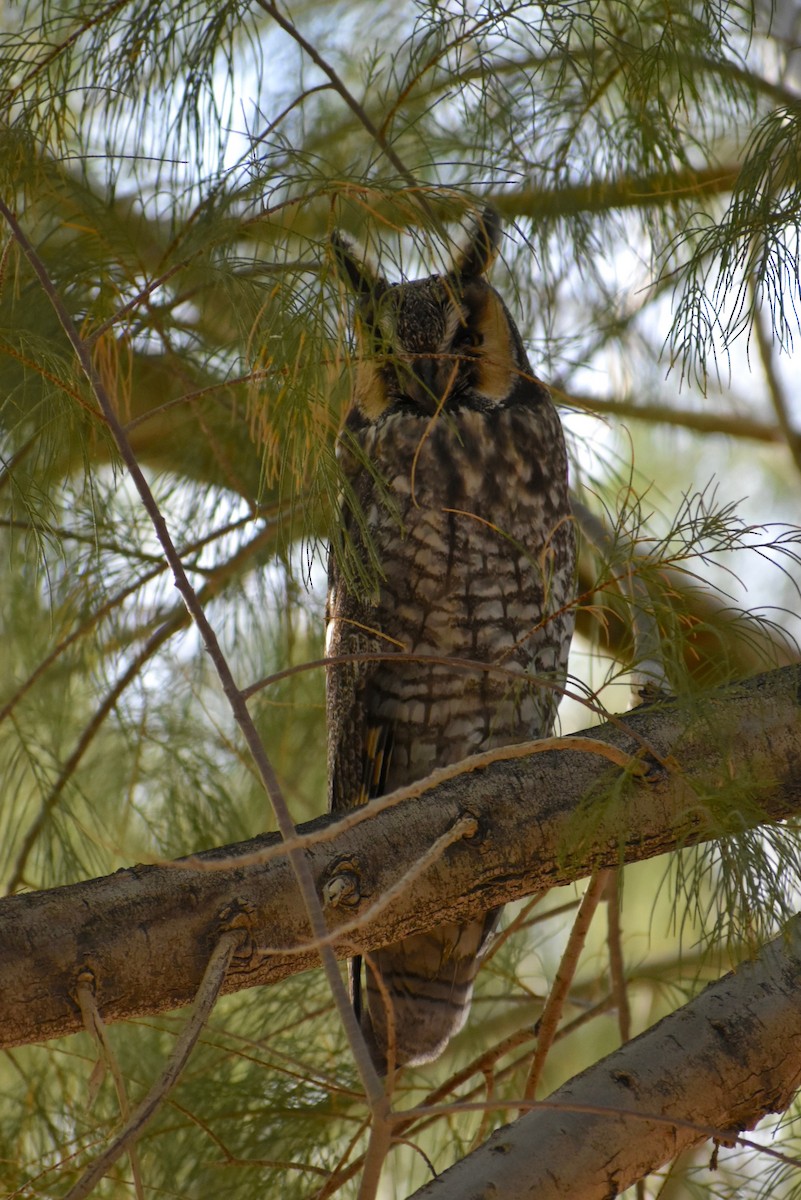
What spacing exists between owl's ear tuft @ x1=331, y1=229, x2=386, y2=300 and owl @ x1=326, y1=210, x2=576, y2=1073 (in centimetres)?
17

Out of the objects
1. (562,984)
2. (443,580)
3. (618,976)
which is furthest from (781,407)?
(562,984)

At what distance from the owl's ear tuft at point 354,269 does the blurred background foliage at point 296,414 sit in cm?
7

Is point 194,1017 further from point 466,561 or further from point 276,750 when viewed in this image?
point 276,750

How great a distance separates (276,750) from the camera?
2.25 m

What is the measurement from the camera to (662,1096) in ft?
3.99

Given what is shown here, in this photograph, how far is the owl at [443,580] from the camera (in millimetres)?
1903

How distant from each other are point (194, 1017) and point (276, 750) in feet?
4.32

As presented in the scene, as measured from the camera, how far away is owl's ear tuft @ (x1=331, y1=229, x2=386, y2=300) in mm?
1430

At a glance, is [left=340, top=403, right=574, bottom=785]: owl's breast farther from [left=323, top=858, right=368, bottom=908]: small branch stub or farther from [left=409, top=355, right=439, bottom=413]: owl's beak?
[left=323, top=858, right=368, bottom=908]: small branch stub

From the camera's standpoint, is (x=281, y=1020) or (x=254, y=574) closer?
(x=281, y=1020)

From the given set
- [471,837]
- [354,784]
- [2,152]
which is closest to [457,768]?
[471,837]

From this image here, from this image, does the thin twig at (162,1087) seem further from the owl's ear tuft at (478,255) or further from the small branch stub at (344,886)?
the owl's ear tuft at (478,255)

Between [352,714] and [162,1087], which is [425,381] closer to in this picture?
[352,714]

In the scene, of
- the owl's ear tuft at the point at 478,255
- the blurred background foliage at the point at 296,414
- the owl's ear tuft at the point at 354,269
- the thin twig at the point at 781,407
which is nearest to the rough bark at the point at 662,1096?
the blurred background foliage at the point at 296,414
